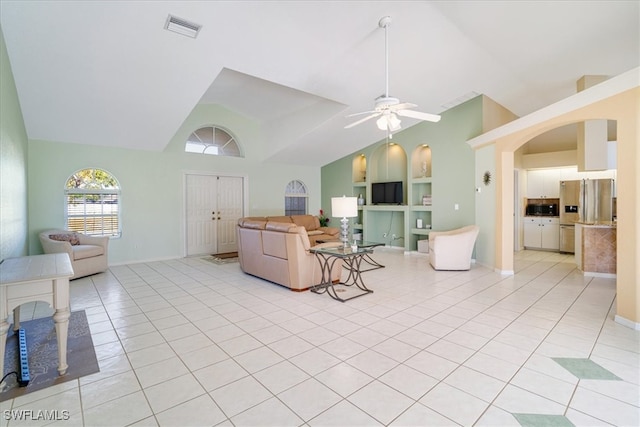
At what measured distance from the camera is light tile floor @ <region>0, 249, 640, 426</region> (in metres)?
1.82

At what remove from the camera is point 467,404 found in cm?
188

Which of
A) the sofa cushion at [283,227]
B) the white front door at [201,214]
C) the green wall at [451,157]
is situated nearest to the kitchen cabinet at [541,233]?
the green wall at [451,157]

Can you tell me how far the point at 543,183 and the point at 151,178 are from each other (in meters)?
9.52

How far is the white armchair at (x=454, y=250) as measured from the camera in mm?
5445

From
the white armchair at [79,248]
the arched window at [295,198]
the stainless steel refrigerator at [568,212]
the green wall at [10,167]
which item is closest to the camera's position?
the green wall at [10,167]

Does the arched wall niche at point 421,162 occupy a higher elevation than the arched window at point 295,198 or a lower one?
higher

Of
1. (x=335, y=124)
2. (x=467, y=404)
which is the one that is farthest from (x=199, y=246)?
(x=467, y=404)

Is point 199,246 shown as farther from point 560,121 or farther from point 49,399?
point 560,121

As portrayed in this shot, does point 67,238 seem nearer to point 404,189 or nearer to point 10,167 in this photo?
point 10,167

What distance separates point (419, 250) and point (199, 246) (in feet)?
17.8

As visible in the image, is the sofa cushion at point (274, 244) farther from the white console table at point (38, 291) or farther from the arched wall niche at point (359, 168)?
the arched wall niche at point (359, 168)

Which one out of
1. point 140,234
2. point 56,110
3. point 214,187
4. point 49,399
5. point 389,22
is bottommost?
point 49,399

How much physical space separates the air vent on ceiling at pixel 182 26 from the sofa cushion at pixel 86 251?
3818 mm

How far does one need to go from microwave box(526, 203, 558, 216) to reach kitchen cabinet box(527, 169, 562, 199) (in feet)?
0.69
